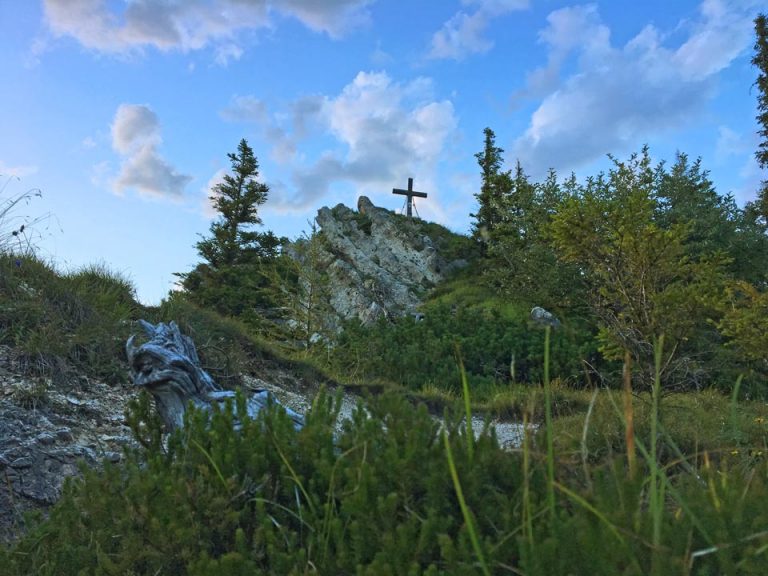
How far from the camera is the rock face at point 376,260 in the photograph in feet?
78.9

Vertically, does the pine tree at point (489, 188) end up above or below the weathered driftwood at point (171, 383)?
above

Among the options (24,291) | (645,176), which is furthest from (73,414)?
(645,176)

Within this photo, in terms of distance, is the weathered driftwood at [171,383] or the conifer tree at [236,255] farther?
the conifer tree at [236,255]

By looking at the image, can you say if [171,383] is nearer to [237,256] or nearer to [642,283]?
[642,283]

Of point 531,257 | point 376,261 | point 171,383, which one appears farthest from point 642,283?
point 376,261

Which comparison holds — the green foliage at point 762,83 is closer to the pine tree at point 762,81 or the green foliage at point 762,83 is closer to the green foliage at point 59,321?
the pine tree at point 762,81

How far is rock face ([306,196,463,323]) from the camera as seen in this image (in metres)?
24.0

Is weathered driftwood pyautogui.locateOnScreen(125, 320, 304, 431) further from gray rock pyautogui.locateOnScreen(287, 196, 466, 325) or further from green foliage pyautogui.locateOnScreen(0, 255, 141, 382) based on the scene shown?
gray rock pyautogui.locateOnScreen(287, 196, 466, 325)

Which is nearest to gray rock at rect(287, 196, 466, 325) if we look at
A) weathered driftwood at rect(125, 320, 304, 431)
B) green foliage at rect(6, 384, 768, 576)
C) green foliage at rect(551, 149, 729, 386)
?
green foliage at rect(551, 149, 729, 386)

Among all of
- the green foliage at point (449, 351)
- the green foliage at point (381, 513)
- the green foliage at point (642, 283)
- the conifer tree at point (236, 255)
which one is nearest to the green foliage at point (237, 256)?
the conifer tree at point (236, 255)

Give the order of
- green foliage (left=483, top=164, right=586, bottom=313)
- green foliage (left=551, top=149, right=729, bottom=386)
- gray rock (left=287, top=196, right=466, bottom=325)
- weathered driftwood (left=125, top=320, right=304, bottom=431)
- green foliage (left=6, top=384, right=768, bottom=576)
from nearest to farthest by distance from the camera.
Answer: green foliage (left=6, top=384, right=768, bottom=576), weathered driftwood (left=125, top=320, right=304, bottom=431), green foliage (left=551, top=149, right=729, bottom=386), green foliage (left=483, top=164, right=586, bottom=313), gray rock (left=287, top=196, right=466, bottom=325)

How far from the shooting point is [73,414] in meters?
5.97

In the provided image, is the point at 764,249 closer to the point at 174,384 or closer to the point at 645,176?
the point at 645,176

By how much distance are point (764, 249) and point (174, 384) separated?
22593 mm
